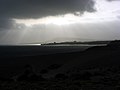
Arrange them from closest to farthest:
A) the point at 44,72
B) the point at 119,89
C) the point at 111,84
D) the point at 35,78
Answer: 1. the point at 119,89
2. the point at 111,84
3. the point at 35,78
4. the point at 44,72

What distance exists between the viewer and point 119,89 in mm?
17016

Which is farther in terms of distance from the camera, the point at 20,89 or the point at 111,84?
the point at 111,84

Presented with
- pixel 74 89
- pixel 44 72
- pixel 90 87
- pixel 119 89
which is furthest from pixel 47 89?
pixel 44 72

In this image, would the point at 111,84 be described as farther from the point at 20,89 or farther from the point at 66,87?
the point at 20,89

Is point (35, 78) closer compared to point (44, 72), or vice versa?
point (35, 78)

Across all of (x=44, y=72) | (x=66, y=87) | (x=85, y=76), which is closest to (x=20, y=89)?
(x=66, y=87)

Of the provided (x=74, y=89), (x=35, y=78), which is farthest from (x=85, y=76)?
(x=74, y=89)

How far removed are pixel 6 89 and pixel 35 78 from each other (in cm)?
778

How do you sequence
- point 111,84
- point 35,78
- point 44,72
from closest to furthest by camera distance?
point 111,84
point 35,78
point 44,72

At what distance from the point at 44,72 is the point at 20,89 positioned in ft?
56.2

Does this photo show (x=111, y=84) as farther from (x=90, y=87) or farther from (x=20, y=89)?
(x=20, y=89)

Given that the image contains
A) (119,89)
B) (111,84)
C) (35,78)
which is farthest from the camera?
(35,78)

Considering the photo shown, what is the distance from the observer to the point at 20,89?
17.4 m

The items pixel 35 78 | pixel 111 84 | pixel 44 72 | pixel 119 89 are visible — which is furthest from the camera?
pixel 44 72
